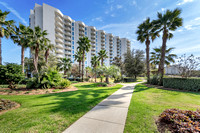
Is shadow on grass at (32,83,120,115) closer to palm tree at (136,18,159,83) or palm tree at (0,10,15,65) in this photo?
palm tree at (136,18,159,83)

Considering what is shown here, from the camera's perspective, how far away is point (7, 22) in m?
13.2

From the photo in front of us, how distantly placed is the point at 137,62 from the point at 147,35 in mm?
9235

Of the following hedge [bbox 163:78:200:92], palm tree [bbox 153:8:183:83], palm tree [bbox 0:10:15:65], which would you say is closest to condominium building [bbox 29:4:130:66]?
palm tree [bbox 0:10:15:65]

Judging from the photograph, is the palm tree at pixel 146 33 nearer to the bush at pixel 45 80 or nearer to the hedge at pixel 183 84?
the hedge at pixel 183 84

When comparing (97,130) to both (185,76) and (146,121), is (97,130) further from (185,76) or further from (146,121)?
(185,76)

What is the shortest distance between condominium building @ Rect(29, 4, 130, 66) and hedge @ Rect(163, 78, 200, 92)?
36522 millimetres

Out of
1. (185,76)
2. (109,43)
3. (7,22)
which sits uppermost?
(109,43)

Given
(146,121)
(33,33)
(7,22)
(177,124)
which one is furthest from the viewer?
(33,33)

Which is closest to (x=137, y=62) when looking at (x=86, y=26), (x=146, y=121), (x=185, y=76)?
(x=185, y=76)

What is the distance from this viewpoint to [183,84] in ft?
30.6

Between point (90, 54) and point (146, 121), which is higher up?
point (90, 54)

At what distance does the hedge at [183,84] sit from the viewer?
8.59 metres

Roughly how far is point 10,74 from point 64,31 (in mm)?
37931

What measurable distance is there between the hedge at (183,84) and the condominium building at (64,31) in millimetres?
36522
